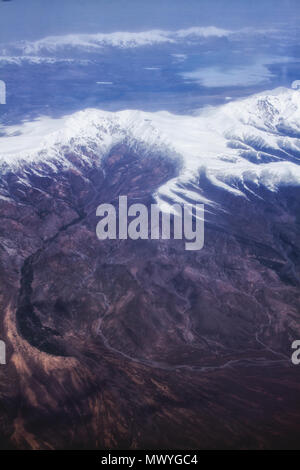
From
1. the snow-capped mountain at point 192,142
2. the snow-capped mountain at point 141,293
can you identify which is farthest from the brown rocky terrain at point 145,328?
the snow-capped mountain at point 192,142

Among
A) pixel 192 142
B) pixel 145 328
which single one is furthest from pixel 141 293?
pixel 192 142

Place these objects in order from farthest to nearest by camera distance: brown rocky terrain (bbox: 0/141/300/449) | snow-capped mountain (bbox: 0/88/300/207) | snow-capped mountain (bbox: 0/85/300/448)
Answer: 1. snow-capped mountain (bbox: 0/88/300/207)
2. snow-capped mountain (bbox: 0/85/300/448)
3. brown rocky terrain (bbox: 0/141/300/449)

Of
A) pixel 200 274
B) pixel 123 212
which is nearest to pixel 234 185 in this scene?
pixel 123 212

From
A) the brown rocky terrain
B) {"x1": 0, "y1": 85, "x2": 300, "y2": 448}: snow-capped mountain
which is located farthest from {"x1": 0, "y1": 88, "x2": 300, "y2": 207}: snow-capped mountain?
the brown rocky terrain

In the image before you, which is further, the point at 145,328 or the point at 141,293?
the point at 141,293

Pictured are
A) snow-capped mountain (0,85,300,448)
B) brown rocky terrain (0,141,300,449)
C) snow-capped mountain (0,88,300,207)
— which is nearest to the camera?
brown rocky terrain (0,141,300,449)

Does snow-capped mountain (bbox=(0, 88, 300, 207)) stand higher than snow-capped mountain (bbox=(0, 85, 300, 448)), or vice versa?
snow-capped mountain (bbox=(0, 88, 300, 207))

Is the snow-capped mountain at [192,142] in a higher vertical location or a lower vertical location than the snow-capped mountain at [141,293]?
higher

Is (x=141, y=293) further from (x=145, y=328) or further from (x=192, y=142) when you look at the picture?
(x=192, y=142)

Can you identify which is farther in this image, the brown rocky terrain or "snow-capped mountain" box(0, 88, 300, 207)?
"snow-capped mountain" box(0, 88, 300, 207)

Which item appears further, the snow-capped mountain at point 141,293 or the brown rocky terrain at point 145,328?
the snow-capped mountain at point 141,293

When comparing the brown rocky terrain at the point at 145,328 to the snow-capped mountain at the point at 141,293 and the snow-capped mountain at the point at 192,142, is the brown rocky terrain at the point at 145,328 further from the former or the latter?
the snow-capped mountain at the point at 192,142

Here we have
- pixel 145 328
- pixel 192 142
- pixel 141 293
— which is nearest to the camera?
pixel 145 328

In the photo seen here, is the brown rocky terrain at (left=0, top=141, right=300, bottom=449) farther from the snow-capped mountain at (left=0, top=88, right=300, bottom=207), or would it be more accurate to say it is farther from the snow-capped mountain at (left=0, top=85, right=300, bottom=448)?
the snow-capped mountain at (left=0, top=88, right=300, bottom=207)
